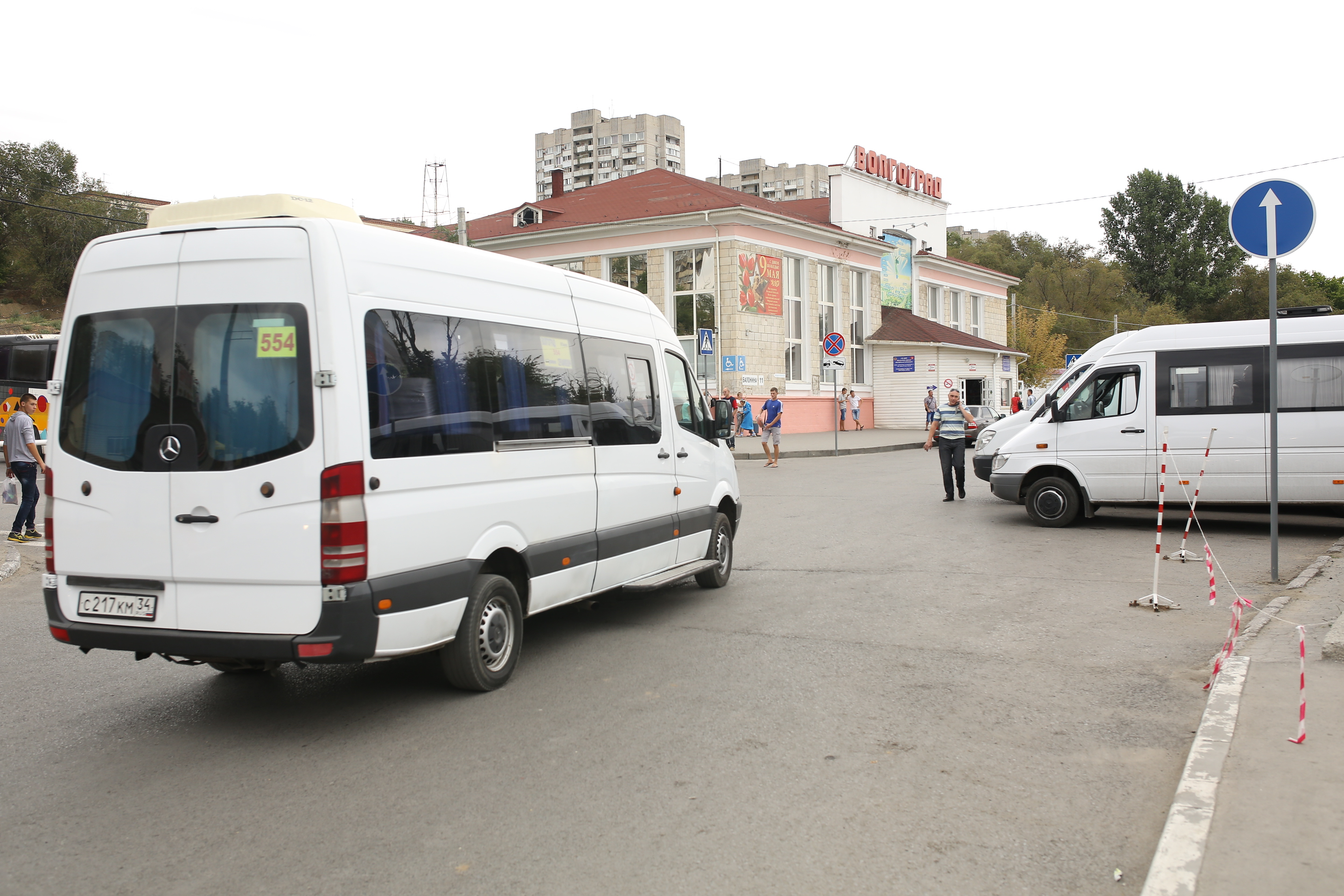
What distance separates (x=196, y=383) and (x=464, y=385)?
1.32 m

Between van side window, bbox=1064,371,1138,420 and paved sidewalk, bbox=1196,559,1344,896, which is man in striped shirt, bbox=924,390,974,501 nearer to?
van side window, bbox=1064,371,1138,420

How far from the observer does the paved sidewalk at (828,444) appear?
93.1 feet

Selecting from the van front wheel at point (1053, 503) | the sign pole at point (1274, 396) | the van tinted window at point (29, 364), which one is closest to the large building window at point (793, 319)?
the van tinted window at point (29, 364)

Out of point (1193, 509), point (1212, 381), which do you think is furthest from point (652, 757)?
point (1212, 381)

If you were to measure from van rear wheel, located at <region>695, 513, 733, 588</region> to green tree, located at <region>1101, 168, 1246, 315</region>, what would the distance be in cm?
7992

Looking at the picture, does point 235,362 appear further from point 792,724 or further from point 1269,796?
point 1269,796

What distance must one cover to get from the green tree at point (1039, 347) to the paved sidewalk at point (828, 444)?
86.6 feet

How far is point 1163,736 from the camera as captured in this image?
15.7 feet

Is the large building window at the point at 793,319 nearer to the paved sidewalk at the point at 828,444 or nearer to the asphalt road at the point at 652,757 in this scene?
the paved sidewalk at the point at 828,444

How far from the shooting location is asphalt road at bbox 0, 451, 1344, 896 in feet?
11.6

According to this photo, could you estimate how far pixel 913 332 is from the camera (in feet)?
146

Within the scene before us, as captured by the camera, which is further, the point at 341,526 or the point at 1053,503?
the point at 1053,503

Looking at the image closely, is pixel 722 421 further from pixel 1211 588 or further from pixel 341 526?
pixel 341 526

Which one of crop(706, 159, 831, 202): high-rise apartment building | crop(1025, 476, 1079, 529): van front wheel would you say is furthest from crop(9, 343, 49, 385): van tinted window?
crop(706, 159, 831, 202): high-rise apartment building
